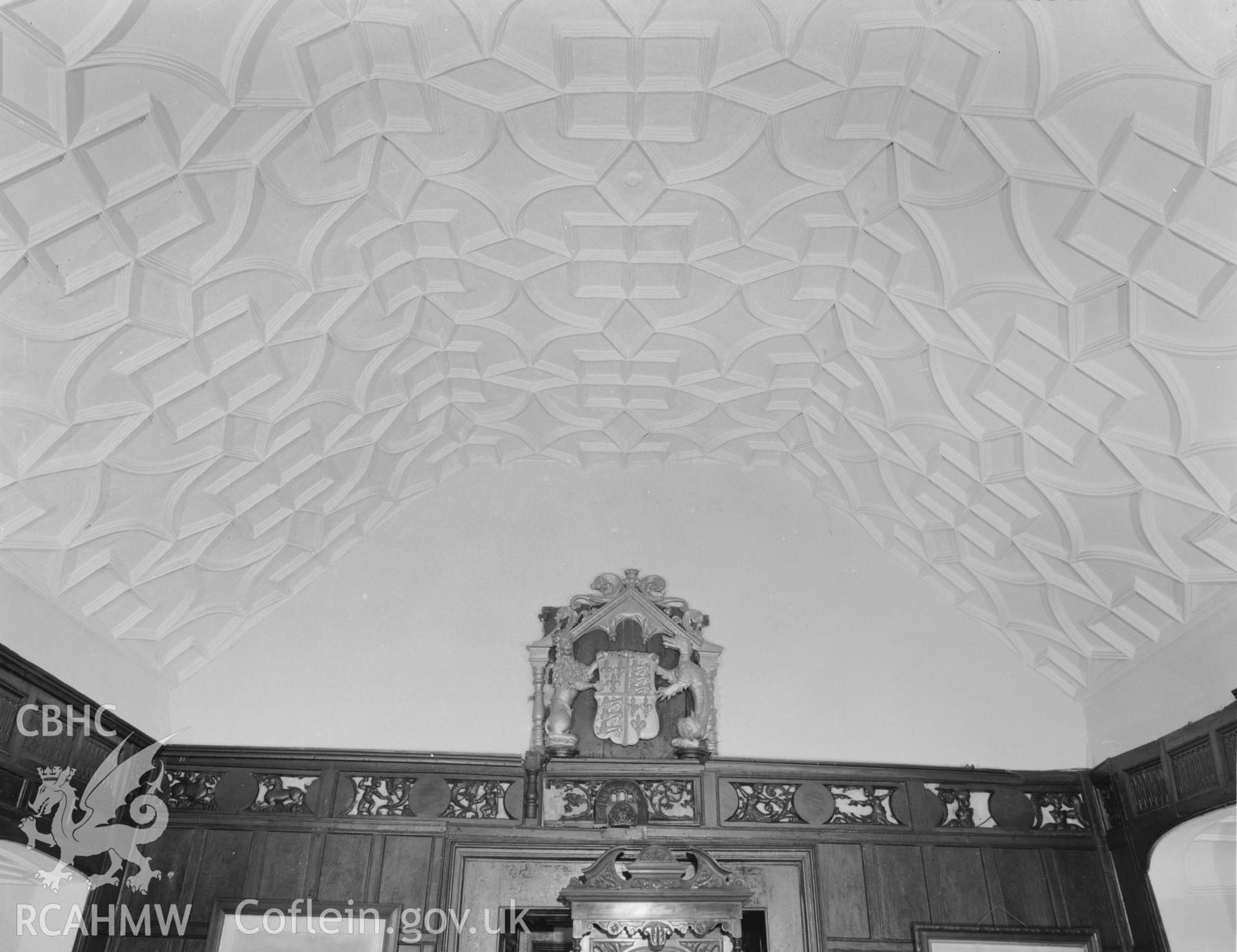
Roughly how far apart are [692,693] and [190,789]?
3582 mm

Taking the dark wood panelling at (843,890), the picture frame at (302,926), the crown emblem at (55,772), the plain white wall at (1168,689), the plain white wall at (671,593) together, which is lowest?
the picture frame at (302,926)

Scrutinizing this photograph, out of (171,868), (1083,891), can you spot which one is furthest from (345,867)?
(1083,891)

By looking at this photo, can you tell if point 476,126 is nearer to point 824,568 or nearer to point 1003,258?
point 1003,258

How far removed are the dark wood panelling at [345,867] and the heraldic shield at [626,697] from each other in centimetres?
177

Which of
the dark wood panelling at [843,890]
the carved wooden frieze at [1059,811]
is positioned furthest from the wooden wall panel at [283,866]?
the carved wooden frieze at [1059,811]

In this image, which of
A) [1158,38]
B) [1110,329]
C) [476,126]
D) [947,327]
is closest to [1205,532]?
[1110,329]

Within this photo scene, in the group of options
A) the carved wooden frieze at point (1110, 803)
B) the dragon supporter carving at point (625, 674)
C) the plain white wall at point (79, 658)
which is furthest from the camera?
the dragon supporter carving at point (625, 674)

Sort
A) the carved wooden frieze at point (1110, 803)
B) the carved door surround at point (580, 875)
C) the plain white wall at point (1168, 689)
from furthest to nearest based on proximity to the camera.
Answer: the carved wooden frieze at point (1110, 803) < the carved door surround at point (580, 875) < the plain white wall at point (1168, 689)

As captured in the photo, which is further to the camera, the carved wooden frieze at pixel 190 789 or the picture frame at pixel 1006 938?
the carved wooden frieze at pixel 190 789

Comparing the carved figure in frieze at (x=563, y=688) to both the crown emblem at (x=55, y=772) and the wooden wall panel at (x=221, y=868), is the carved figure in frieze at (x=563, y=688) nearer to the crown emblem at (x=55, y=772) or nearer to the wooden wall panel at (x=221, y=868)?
the wooden wall panel at (x=221, y=868)

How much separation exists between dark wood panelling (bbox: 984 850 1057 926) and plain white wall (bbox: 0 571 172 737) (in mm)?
5873

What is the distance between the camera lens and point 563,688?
7234 millimetres

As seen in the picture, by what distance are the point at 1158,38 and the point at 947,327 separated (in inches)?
87.0

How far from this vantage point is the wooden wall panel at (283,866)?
6.53 m
